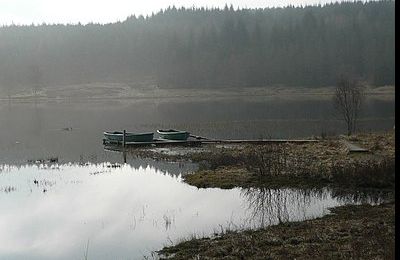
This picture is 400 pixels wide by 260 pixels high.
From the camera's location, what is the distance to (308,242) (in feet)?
40.8

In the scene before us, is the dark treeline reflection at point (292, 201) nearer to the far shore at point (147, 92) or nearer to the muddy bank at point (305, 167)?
the muddy bank at point (305, 167)

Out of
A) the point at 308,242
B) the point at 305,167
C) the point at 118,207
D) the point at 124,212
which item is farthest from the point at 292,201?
the point at 118,207

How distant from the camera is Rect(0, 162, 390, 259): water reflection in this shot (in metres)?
14.8

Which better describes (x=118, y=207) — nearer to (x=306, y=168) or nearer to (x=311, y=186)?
(x=311, y=186)

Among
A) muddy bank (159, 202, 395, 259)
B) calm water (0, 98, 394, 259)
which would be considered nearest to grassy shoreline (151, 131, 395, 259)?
muddy bank (159, 202, 395, 259)

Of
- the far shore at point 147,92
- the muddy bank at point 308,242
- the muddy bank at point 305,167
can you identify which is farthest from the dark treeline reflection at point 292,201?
the far shore at point 147,92

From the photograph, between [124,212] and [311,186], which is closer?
[124,212]

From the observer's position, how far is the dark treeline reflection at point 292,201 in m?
16.4

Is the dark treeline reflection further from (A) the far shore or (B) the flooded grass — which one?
(A) the far shore

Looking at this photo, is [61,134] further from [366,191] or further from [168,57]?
[168,57]

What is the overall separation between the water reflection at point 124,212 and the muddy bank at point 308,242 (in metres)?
1.26

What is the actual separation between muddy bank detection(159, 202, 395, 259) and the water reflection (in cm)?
126

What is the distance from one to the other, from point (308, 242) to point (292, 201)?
19.2 feet

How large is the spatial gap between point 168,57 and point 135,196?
178457mm
